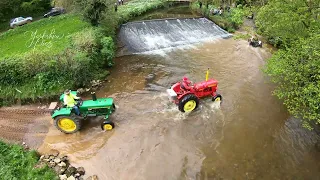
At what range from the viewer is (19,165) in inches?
351

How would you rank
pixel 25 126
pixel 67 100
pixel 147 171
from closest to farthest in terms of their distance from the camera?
pixel 147 171, pixel 67 100, pixel 25 126

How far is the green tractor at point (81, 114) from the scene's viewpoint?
9969 millimetres

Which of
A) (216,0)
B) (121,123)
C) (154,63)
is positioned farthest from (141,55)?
(216,0)

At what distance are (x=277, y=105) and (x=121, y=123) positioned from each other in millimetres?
7714

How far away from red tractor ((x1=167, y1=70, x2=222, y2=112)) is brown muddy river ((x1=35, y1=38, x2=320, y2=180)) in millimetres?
527

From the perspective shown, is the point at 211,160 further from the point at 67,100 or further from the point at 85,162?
the point at 67,100

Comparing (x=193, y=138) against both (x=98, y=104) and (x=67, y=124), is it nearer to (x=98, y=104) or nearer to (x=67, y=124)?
(x=98, y=104)

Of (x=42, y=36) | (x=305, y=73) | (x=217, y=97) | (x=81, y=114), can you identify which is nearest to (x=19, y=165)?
(x=81, y=114)

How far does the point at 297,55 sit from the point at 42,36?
15.2m

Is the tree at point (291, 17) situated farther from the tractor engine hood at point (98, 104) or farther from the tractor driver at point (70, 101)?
the tractor driver at point (70, 101)

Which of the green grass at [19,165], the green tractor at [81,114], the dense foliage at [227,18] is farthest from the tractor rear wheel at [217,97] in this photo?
the dense foliage at [227,18]

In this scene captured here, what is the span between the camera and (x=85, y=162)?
30.5ft

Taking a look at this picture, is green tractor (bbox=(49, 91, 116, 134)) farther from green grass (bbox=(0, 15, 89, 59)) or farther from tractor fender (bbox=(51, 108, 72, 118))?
green grass (bbox=(0, 15, 89, 59))

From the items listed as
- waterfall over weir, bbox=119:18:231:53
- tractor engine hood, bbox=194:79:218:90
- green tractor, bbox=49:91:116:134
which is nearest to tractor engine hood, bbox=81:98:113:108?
green tractor, bbox=49:91:116:134
